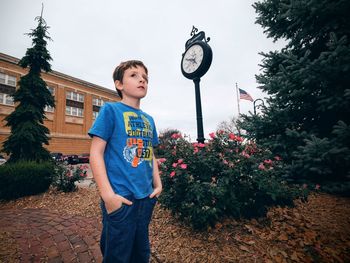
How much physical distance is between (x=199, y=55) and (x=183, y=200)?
3.99 meters

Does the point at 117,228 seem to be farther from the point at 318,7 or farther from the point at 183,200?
the point at 318,7

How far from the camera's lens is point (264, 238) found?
8.79 feet

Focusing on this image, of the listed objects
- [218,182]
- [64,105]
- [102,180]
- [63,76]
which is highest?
[63,76]

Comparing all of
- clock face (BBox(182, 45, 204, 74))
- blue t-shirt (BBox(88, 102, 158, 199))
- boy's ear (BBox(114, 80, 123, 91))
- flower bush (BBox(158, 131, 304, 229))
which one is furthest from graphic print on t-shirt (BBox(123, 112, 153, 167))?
clock face (BBox(182, 45, 204, 74))

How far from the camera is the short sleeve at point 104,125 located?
53.4 inches

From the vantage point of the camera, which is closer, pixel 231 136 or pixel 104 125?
pixel 104 125

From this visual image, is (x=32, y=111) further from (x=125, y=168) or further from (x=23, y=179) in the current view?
(x=125, y=168)

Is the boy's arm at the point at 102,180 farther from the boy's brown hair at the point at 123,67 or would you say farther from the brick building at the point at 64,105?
the brick building at the point at 64,105

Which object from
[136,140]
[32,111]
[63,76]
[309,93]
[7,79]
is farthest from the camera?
[63,76]

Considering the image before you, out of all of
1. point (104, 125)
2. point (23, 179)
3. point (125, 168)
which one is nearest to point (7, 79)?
point (23, 179)

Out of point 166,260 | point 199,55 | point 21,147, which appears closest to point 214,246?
point 166,260

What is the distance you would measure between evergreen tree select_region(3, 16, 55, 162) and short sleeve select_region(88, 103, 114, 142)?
9044 millimetres

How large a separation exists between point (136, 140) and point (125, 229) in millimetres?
672

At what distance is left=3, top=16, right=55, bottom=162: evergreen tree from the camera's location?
9.06 metres
